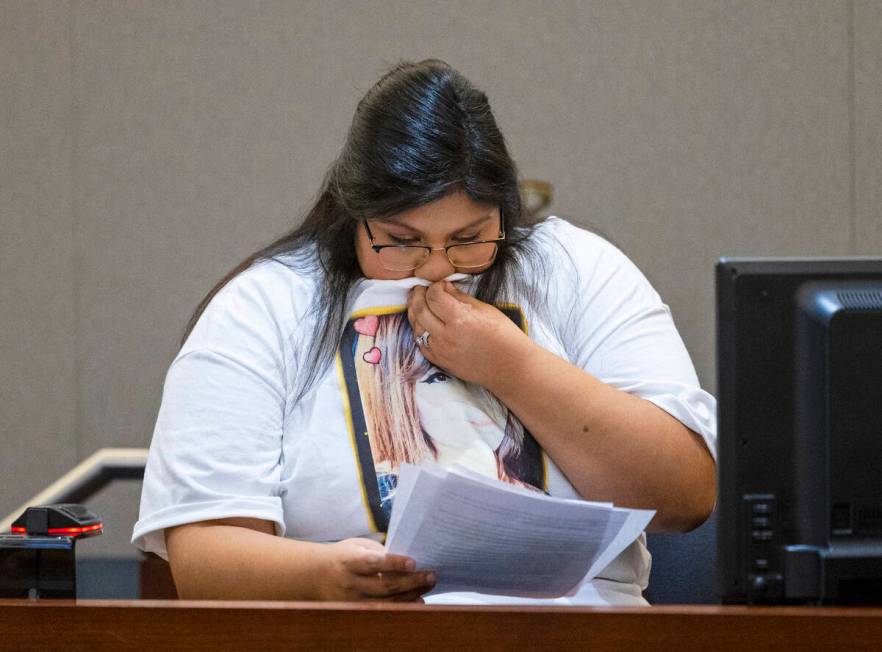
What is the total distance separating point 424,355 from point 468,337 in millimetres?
89

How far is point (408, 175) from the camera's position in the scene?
1.30 metres

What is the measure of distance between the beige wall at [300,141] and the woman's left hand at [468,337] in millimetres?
1776

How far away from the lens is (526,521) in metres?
0.94

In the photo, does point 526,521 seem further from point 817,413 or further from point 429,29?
point 429,29

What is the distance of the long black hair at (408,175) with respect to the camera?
4.32 feet

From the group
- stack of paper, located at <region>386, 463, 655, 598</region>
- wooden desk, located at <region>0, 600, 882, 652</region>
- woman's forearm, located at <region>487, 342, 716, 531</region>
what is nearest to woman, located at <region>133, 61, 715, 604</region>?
woman's forearm, located at <region>487, 342, 716, 531</region>

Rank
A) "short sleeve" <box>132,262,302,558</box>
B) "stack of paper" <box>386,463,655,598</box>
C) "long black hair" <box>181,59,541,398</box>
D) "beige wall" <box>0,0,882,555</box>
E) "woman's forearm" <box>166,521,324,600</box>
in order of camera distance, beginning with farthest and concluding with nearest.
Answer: "beige wall" <box>0,0,882,555</box> < "long black hair" <box>181,59,541,398</box> < "short sleeve" <box>132,262,302,558</box> < "woman's forearm" <box>166,521,324,600</box> < "stack of paper" <box>386,463,655,598</box>

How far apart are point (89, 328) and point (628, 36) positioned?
5.78ft

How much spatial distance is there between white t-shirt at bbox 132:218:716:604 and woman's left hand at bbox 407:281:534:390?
4cm

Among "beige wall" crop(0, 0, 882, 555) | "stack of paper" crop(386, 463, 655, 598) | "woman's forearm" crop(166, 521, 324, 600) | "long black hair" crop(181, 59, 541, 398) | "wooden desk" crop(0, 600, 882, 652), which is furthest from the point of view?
"beige wall" crop(0, 0, 882, 555)

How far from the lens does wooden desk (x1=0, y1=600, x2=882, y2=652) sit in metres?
0.79

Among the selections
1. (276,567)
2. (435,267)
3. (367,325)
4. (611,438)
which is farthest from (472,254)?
(276,567)

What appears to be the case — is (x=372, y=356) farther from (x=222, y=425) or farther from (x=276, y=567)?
(x=276, y=567)

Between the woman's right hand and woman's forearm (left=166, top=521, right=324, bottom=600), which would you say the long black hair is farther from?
the woman's right hand
